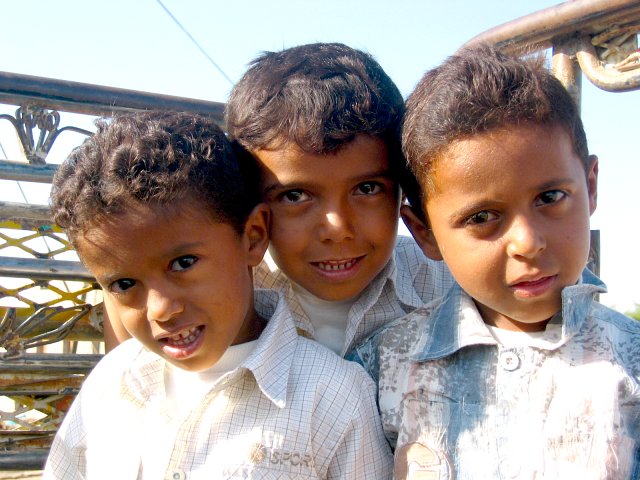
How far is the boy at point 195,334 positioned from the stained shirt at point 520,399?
0.13 metres

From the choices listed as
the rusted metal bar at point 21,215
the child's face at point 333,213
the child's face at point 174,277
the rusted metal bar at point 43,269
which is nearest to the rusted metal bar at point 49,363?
the rusted metal bar at point 43,269

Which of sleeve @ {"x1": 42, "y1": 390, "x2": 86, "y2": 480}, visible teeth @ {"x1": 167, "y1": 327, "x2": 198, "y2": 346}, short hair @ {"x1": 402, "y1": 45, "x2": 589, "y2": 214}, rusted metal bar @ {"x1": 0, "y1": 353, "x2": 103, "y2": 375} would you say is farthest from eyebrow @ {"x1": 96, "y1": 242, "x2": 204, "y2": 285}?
rusted metal bar @ {"x1": 0, "y1": 353, "x2": 103, "y2": 375}

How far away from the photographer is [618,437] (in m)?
1.45

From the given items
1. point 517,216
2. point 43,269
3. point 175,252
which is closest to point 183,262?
point 175,252

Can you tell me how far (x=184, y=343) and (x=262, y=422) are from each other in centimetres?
26

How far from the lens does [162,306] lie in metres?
1.56

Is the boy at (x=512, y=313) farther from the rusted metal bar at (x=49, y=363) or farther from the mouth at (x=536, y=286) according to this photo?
the rusted metal bar at (x=49, y=363)

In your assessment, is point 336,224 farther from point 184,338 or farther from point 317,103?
point 184,338

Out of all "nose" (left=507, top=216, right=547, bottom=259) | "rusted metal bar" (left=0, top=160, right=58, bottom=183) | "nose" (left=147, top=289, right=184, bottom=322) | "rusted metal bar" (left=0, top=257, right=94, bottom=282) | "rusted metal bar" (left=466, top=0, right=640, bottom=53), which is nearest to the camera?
"nose" (left=507, top=216, right=547, bottom=259)

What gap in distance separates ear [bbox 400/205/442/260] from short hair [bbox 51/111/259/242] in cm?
42

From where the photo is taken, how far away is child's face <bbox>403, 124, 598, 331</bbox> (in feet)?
4.83

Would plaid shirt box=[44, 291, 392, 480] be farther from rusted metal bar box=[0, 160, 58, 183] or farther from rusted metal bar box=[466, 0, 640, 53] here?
rusted metal bar box=[466, 0, 640, 53]

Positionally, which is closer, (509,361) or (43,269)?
(509,361)

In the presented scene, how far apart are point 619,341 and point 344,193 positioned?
29.4 inches
